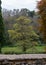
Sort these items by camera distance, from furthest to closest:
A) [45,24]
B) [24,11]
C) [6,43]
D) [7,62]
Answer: [24,11] < [6,43] < [45,24] < [7,62]

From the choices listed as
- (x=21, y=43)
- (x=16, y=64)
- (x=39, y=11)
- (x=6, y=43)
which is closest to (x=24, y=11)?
(x=6, y=43)

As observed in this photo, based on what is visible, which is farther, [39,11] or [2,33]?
[2,33]

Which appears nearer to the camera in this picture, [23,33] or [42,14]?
[42,14]

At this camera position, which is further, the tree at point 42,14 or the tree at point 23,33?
the tree at point 23,33

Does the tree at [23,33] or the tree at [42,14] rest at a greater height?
the tree at [42,14]

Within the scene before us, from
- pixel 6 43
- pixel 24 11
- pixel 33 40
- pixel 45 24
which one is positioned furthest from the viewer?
pixel 24 11

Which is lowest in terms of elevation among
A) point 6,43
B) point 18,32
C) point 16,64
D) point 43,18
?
point 6,43

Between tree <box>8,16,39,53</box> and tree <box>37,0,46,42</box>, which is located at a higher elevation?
tree <box>37,0,46,42</box>

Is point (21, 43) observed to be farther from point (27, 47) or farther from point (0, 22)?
point (0, 22)

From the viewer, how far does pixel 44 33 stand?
336 inches

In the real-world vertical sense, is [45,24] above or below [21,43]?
above

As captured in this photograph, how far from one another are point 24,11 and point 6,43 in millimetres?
12543

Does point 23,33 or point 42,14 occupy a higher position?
point 42,14

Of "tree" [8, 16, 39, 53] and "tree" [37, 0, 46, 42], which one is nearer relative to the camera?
"tree" [37, 0, 46, 42]
